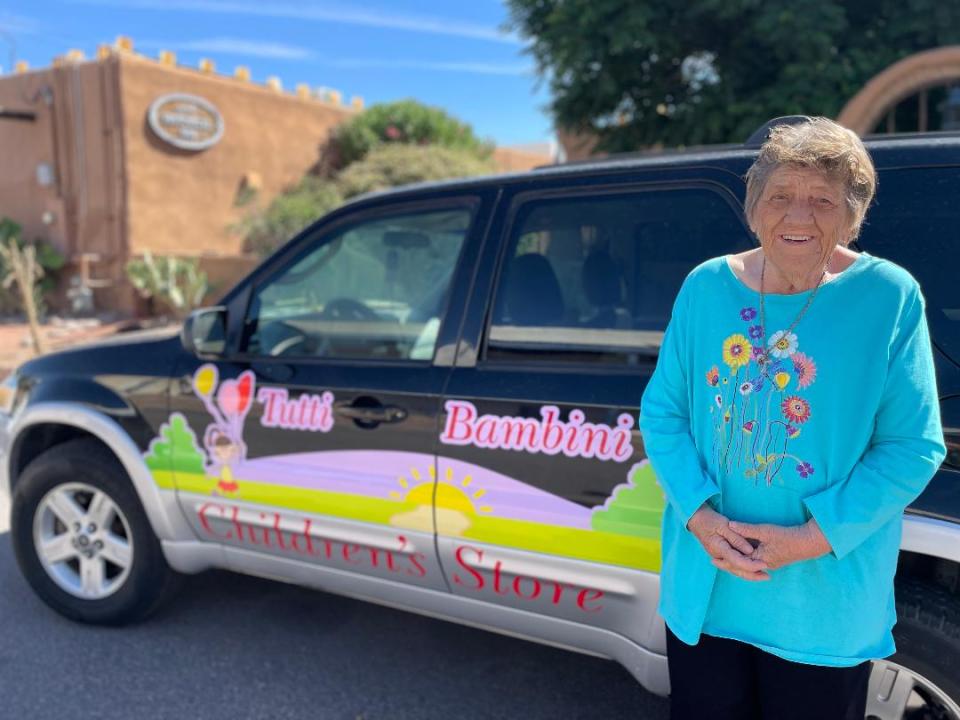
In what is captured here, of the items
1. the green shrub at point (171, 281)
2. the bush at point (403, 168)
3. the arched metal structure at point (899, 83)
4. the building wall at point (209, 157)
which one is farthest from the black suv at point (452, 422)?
the building wall at point (209, 157)

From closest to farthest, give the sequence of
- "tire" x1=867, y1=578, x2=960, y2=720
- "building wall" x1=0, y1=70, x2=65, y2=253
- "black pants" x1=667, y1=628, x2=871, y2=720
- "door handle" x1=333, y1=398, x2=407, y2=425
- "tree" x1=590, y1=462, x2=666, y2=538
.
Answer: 1. "black pants" x1=667, y1=628, x2=871, y2=720
2. "tire" x1=867, y1=578, x2=960, y2=720
3. "tree" x1=590, y1=462, x2=666, y2=538
4. "door handle" x1=333, y1=398, x2=407, y2=425
5. "building wall" x1=0, y1=70, x2=65, y2=253

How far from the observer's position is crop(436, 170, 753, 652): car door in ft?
7.06

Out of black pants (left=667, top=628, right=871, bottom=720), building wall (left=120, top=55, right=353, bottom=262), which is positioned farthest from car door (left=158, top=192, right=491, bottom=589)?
building wall (left=120, top=55, right=353, bottom=262)

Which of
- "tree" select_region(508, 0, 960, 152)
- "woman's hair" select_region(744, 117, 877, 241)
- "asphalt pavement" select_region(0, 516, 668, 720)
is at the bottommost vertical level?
"asphalt pavement" select_region(0, 516, 668, 720)

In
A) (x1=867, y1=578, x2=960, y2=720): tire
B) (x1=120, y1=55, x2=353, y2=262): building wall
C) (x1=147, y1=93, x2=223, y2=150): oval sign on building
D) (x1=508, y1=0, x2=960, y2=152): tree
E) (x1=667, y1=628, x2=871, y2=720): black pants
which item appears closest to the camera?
(x1=667, y1=628, x2=871, y2=720): black pants

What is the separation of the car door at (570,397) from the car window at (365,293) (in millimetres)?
328

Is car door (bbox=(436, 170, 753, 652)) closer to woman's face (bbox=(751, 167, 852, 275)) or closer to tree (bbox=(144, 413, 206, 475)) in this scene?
woman's face (bbox=(751, 167, 852, 275))

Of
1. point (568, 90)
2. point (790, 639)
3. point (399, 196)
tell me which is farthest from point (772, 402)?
point (568, 90)

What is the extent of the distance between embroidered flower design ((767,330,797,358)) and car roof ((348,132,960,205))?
804mm

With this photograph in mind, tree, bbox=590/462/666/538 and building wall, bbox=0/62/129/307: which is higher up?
building wall, bbox=0/62/129/307

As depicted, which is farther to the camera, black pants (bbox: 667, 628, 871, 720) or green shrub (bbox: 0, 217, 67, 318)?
green shrub (bbox: 0, 217, 67, 318)

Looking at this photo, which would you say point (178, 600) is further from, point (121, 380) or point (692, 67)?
point (692, 67)

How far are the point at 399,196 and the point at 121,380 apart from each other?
1.33 metres

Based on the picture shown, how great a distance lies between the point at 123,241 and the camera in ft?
50.3
